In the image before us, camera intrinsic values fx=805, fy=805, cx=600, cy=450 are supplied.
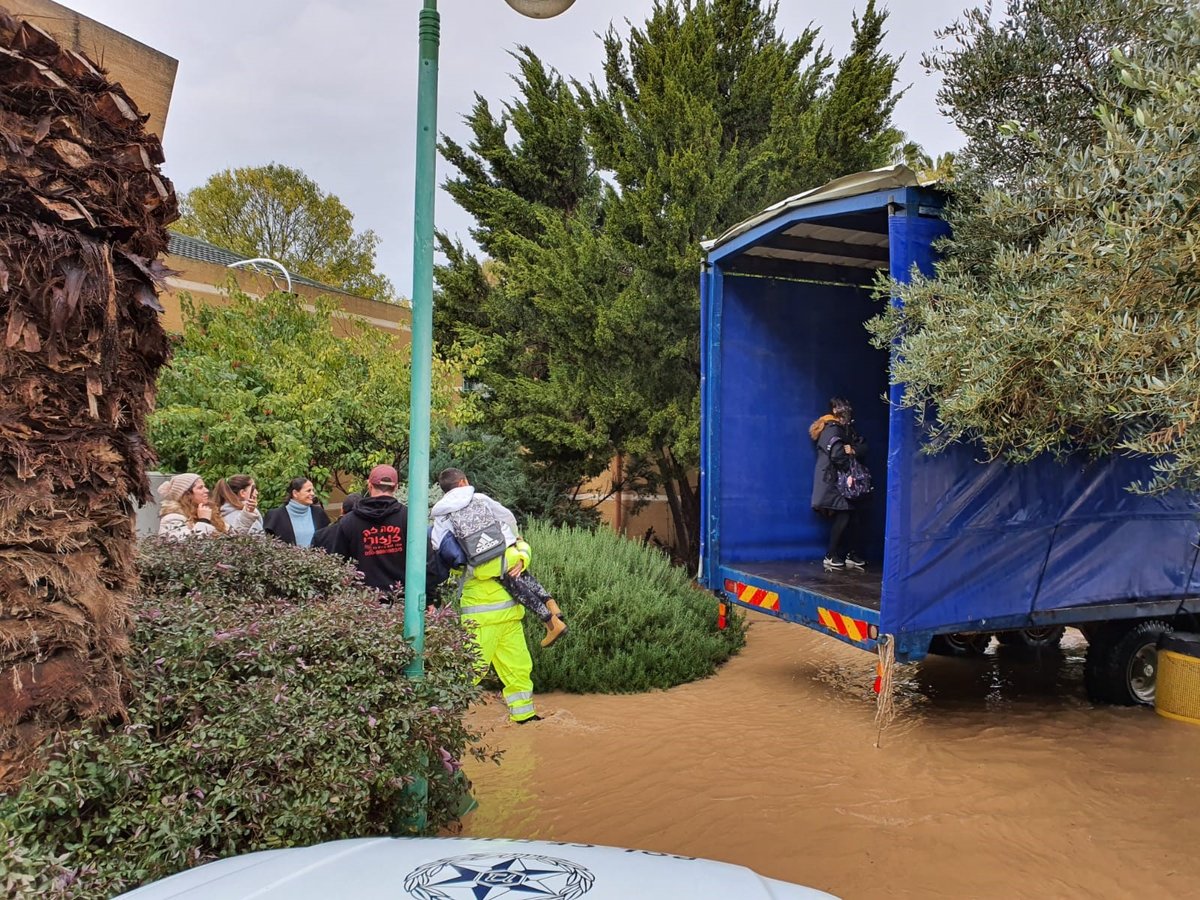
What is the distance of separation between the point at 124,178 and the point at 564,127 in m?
10.5

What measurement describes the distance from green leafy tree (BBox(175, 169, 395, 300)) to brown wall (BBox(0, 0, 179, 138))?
31.6 meters

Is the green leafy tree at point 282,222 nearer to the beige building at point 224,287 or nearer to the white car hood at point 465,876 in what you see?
the beige building at point 224,287

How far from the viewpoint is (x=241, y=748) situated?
2.57 metres

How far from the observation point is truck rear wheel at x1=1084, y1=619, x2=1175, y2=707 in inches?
241

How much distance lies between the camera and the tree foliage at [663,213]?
31.5 feet

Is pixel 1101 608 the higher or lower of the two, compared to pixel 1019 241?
lower

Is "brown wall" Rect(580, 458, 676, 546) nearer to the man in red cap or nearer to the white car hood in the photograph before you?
the man in red cap

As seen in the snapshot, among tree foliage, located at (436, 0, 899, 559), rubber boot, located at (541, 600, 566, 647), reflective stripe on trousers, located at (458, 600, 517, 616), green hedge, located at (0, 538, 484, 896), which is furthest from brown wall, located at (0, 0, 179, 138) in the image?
tree foliage, located at (436, 0, 899, 559)

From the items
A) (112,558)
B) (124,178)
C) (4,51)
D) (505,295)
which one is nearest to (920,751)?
(112,558)

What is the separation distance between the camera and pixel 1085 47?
4430 millimetres

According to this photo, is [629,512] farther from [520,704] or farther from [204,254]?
[204,254]

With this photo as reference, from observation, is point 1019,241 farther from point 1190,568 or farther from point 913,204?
point 1190,568

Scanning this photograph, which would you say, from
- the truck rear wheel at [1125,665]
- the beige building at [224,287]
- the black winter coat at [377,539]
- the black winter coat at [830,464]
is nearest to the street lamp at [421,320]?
the black winter coat at [377,539]

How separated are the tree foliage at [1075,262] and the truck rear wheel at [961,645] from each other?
8.70 ft
